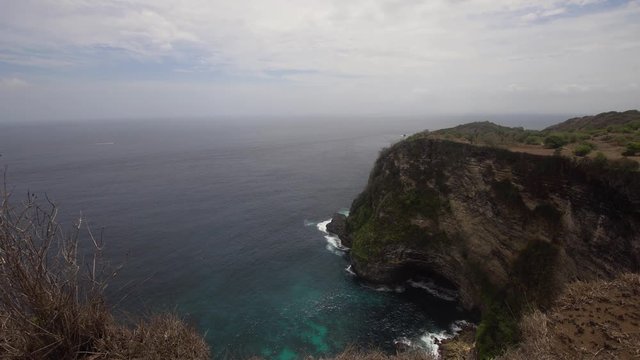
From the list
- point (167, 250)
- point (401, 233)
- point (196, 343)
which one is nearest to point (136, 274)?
point (167, 250)

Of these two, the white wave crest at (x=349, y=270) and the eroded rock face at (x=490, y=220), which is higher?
the eroded rock face at (x=490, y=220)

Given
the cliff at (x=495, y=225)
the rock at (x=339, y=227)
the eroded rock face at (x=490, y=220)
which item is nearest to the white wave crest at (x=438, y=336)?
the cliff at (x=495, y=225)

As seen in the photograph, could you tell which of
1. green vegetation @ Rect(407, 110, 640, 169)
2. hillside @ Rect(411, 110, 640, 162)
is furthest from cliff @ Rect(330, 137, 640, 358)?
green vegetation @ Rect(407, 110, 640, 169)

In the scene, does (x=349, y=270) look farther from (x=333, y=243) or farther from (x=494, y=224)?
(x=494, y=224)

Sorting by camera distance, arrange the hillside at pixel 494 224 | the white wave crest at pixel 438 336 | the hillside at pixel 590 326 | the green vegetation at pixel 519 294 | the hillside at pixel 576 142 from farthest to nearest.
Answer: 1. the white wave crest at pixel 438 336
2. the hillside at pixel 576 142
3. the green vegetation at pixel 519 294
4. the hillside at pixel 494 224
5. the hillside at pixel 590 326

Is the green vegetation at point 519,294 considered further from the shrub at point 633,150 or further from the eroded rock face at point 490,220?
the shrub at point 633,150

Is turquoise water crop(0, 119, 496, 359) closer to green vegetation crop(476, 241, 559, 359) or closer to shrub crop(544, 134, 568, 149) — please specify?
green vegetation crop(476, 241, 559, 359)

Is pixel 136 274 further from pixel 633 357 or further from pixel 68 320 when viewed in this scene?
pixel 633 357
